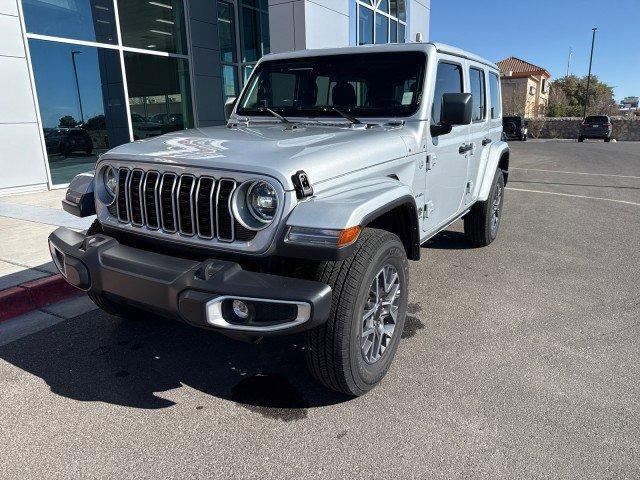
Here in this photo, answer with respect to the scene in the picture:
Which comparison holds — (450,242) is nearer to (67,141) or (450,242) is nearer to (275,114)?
(275,114)

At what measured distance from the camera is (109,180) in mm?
3010

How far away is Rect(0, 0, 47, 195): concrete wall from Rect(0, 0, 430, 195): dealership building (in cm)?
2

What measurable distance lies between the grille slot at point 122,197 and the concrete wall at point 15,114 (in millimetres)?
6699

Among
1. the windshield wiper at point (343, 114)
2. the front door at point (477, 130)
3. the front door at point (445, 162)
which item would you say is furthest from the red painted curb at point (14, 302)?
the front door at point (477, 130)

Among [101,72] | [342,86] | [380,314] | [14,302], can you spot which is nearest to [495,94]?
[342,86]

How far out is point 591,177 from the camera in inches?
482

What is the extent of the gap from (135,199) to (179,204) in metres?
0.40

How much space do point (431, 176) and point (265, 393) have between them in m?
1.99

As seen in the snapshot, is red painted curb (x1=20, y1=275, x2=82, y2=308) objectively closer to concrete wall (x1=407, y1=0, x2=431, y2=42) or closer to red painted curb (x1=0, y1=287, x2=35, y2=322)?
red painted curb (x1=0, y1=287, x2=35, y2=322)

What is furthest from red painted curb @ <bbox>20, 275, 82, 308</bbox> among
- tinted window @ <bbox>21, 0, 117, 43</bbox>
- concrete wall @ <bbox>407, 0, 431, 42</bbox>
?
concrete wall @ <bbox>407, 0, 431, 42</bbox>

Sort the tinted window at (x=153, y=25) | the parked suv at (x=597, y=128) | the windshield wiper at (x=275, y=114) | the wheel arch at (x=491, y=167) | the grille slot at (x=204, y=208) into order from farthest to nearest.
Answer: the parked suv at (x=597, y=128) < the tinted window at (x=153, y=25) < the wheel arch at (x=491, y=167) < the windshield wiper at (x=275, y=114) < the grille slot at (x=204, y=208)

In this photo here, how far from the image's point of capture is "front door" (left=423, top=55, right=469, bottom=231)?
3689mm

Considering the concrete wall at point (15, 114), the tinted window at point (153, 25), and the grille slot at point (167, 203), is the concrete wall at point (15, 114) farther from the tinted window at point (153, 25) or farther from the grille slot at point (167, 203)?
the grille slot at point (167, 203)

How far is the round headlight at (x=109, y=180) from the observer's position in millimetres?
2986
